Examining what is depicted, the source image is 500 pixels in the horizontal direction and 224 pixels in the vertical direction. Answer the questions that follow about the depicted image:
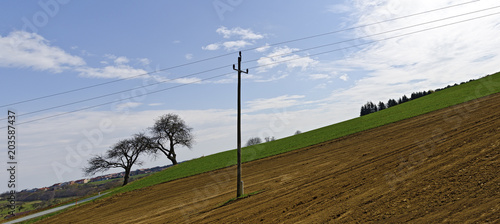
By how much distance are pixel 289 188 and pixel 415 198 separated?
7841mm

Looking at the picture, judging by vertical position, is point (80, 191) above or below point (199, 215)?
below

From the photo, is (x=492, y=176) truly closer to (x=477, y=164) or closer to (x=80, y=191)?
(x=477, y=164)

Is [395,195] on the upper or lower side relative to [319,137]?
lower

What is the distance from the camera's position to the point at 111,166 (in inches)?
2231

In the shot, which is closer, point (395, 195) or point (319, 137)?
point (395, 195)

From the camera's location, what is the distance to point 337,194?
11.9 m

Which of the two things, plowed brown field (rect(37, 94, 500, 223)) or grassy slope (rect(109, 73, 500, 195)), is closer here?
plowed brown field (rect(37, 94, 500, 223))

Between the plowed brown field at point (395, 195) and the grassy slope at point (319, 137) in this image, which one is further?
the grassy slope at point (319, 137)

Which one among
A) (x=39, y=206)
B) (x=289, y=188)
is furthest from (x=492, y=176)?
(x=39, y=206)

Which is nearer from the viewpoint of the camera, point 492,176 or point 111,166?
point 492,176

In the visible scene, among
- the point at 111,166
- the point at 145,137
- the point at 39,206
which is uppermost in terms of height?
the point at 145,137

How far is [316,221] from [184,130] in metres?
Answer: 61.5

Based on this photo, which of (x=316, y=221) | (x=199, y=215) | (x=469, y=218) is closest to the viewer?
(x=469, y=218)

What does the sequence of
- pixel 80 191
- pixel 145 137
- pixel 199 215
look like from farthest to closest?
1. pixel 145 137
2. pixel 80 191
3. pixel 199 215
